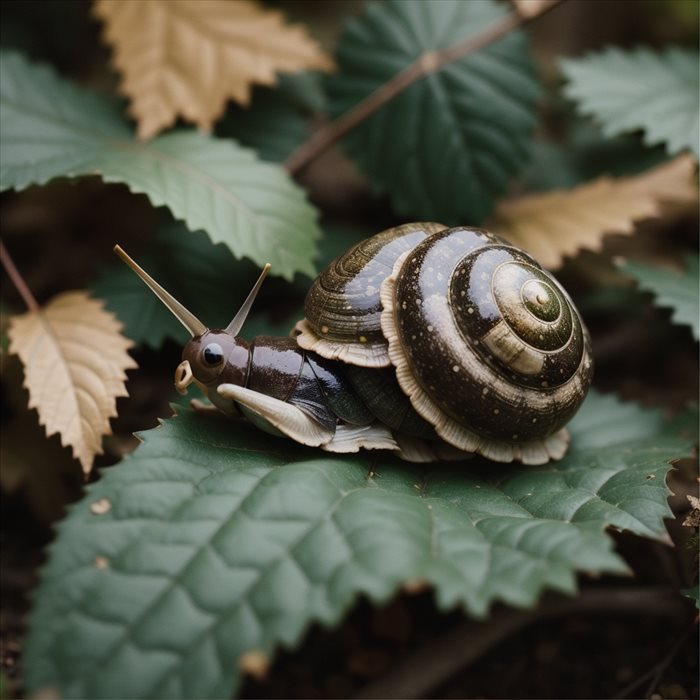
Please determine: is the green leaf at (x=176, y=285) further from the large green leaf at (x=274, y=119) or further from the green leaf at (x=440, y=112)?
the green leaf at (x=440, y=112)

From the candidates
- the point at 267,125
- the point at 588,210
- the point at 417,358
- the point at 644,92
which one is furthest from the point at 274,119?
the point at 417,358

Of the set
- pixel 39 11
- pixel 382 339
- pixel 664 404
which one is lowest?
pixel 664 404

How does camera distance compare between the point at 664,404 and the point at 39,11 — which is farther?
the point at 39,11

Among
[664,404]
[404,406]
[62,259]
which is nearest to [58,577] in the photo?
[404,406]

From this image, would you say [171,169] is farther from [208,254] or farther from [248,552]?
[248,552]

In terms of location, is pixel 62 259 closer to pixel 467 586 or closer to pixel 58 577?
pixel 58 577
